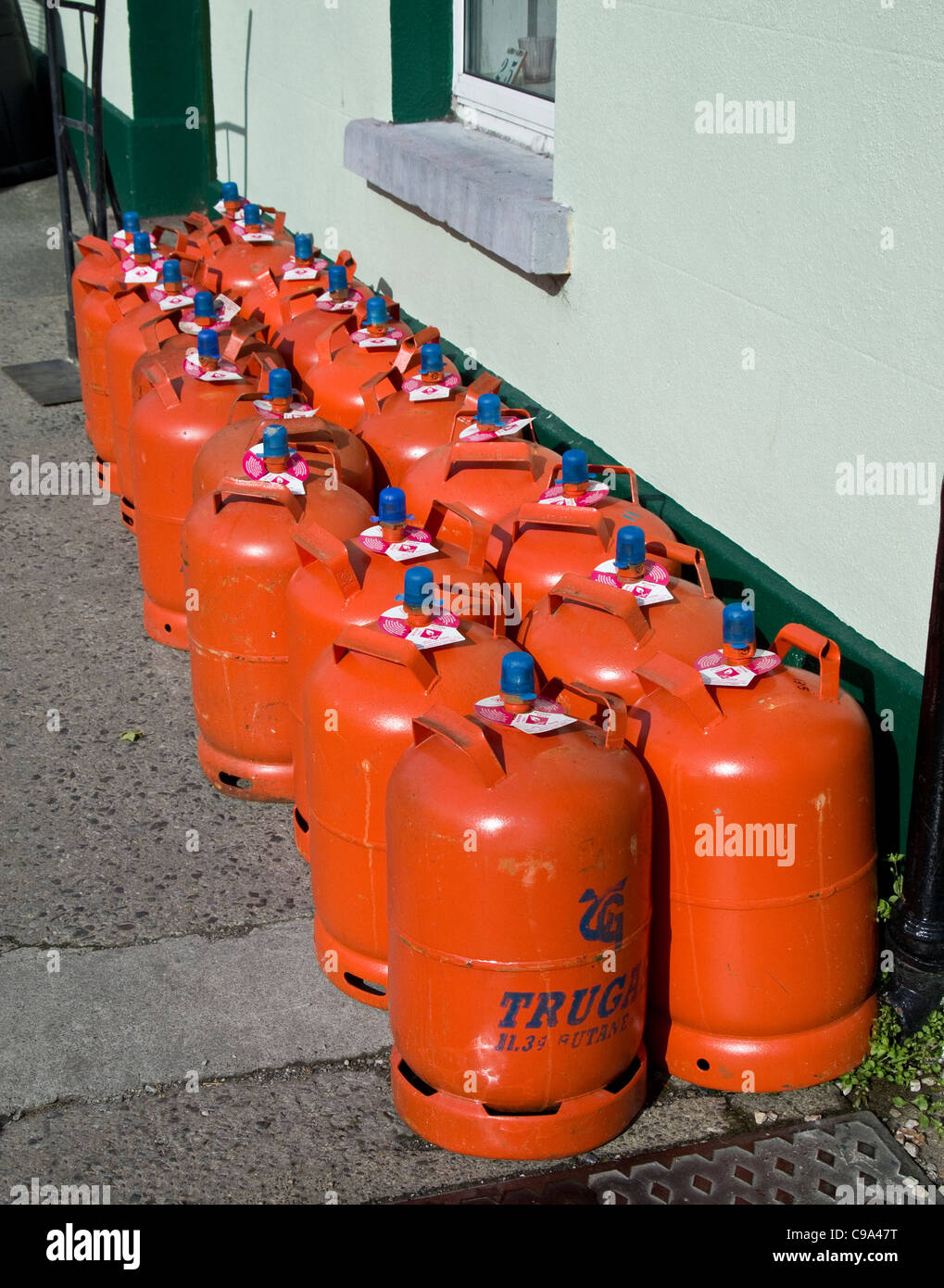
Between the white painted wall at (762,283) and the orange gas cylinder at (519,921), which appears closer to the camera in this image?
the orange gas cylinder at (519,921)

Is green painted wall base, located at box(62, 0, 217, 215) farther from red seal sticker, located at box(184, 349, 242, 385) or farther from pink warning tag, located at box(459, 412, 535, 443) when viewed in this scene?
pink warning tag, located at box(459, 412, 535, 443)

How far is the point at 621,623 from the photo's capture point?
3145 millimetres

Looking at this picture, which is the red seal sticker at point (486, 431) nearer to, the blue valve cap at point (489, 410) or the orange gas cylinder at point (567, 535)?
the blue valve cap at point (489, 410)

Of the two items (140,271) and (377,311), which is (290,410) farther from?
(140,271)

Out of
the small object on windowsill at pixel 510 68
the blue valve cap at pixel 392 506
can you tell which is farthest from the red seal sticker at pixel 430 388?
the small object on windowsill at pixel 510 68

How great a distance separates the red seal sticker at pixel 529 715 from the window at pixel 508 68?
322 cm

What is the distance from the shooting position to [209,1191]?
9.20 ft

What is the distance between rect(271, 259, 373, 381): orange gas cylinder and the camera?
17.3 ft

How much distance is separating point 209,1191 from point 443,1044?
0.54 metres

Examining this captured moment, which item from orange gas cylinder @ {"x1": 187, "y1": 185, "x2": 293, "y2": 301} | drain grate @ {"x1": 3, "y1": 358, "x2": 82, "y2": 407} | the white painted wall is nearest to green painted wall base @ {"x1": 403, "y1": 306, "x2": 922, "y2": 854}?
the white painted wall

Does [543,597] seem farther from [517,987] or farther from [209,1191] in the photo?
[209,1191]

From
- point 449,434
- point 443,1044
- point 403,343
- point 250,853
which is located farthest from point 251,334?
point 443,1044

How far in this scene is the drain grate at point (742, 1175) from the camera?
2.78 metres

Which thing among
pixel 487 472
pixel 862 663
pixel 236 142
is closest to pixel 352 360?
pixel 487 472
